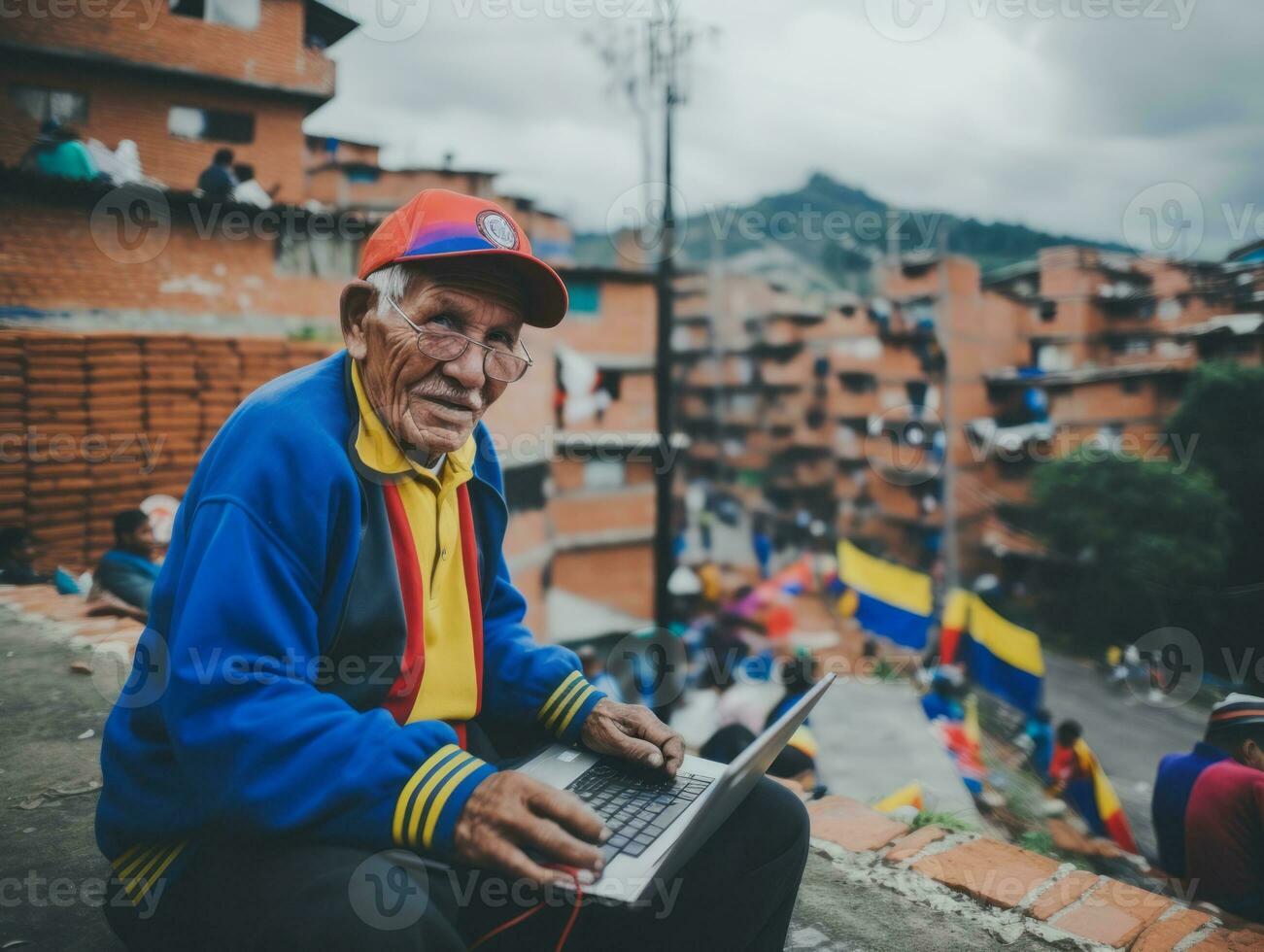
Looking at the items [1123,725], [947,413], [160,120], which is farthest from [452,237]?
[947,413]

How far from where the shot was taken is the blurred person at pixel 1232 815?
3.09 meters

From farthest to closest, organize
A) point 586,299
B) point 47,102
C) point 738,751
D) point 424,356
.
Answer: point 586,299 < point 47,102 < point 738,751 < point 424,356

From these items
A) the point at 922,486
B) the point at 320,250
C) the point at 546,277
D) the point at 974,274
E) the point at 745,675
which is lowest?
the point at 745,675

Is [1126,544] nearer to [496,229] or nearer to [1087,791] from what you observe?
[1087,791]

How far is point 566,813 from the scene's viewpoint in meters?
1.24

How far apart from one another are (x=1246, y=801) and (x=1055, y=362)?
3052 cm

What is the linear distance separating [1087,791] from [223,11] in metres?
17.6

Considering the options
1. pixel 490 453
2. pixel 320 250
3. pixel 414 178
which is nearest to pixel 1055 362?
pixel 414 178

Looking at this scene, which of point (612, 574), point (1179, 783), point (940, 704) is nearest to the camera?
point (1179, 783)

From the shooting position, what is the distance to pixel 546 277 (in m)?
1.70

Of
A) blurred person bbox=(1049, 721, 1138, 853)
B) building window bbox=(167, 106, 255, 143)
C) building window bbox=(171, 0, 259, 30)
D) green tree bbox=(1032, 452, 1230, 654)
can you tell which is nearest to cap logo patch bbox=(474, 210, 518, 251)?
blurred person bbox=(1049, 721, 1138, 853)

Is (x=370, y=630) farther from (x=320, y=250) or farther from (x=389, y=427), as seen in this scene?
(x=320, y=250)

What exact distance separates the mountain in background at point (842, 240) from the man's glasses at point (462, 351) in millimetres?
7585

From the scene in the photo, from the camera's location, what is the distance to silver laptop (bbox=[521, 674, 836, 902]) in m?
1.18
